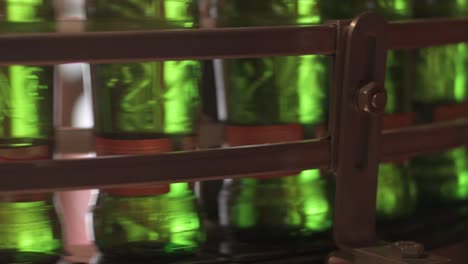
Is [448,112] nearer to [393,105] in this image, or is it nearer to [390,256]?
[393,105]

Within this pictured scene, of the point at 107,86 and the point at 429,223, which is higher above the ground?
the point at 107,86

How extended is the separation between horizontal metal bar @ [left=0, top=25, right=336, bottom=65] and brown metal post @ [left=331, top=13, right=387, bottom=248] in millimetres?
27

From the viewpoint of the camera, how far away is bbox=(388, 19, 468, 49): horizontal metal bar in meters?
0.60

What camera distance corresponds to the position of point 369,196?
603 mm

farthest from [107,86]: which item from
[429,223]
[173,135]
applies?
[429,223]

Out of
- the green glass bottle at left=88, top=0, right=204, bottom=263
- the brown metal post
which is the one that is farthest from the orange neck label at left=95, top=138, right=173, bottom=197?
the brown metal post

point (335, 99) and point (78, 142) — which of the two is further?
point (78, 142)

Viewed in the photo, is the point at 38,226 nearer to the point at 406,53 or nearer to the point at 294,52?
the point at 294,52

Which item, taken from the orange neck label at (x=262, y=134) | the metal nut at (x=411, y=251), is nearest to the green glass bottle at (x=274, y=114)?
the orange neck label at (x=262, y=134)

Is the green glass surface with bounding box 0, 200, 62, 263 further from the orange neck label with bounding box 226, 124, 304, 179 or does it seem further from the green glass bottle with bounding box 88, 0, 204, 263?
the orange neck label with bounding box 226, 124, 304, 179

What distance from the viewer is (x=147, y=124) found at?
60 cm

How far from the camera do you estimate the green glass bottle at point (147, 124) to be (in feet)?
1.95

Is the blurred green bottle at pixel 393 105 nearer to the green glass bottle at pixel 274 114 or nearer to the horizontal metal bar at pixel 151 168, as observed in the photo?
the green glass bottle at pixel 274 114

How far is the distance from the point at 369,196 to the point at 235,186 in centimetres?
12
